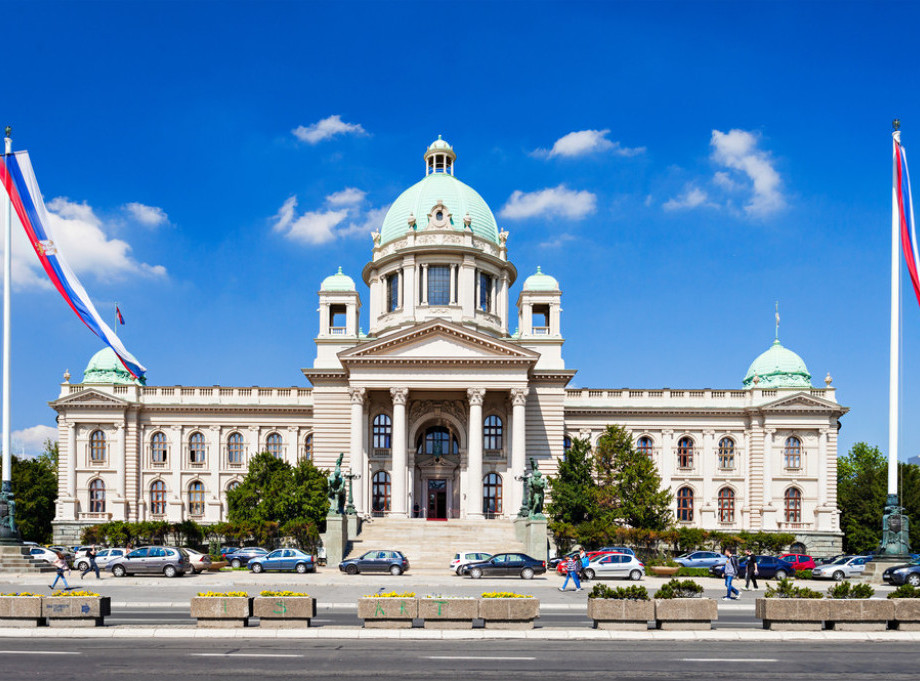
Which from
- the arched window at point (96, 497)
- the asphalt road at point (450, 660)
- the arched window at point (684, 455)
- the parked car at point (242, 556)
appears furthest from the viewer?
the arched window at point (684, 455)

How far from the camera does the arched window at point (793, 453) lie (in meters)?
72.9

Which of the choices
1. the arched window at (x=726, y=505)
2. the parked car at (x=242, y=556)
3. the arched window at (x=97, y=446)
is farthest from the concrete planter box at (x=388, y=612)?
the arched window at (x=97, y=446)

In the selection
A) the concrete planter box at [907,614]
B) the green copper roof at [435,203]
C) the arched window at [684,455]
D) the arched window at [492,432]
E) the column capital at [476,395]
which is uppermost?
the green copper roof at [435,203]

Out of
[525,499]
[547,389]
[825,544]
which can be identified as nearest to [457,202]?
[547,389]

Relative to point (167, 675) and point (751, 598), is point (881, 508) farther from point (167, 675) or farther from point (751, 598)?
point (167, 675)

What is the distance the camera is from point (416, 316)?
74.8 meters

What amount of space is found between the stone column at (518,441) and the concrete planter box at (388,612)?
41.1 meters

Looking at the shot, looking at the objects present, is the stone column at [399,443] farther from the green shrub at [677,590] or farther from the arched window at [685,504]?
the green shrub at [677,590]

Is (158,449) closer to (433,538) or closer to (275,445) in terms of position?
(275,445)

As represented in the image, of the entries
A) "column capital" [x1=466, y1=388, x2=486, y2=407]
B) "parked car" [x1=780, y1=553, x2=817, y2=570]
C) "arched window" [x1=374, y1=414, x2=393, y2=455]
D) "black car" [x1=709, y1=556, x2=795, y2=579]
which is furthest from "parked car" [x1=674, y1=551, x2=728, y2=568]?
"arched window" [x1=374, y1=414, x2=393, y2=455]

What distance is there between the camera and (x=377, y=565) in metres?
48.4

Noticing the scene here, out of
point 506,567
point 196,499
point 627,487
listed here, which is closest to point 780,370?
point 627,487

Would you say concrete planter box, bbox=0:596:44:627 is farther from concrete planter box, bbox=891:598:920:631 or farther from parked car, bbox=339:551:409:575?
parked car, bbox=339:551:409:575

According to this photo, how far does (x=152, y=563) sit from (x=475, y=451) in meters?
25.9
